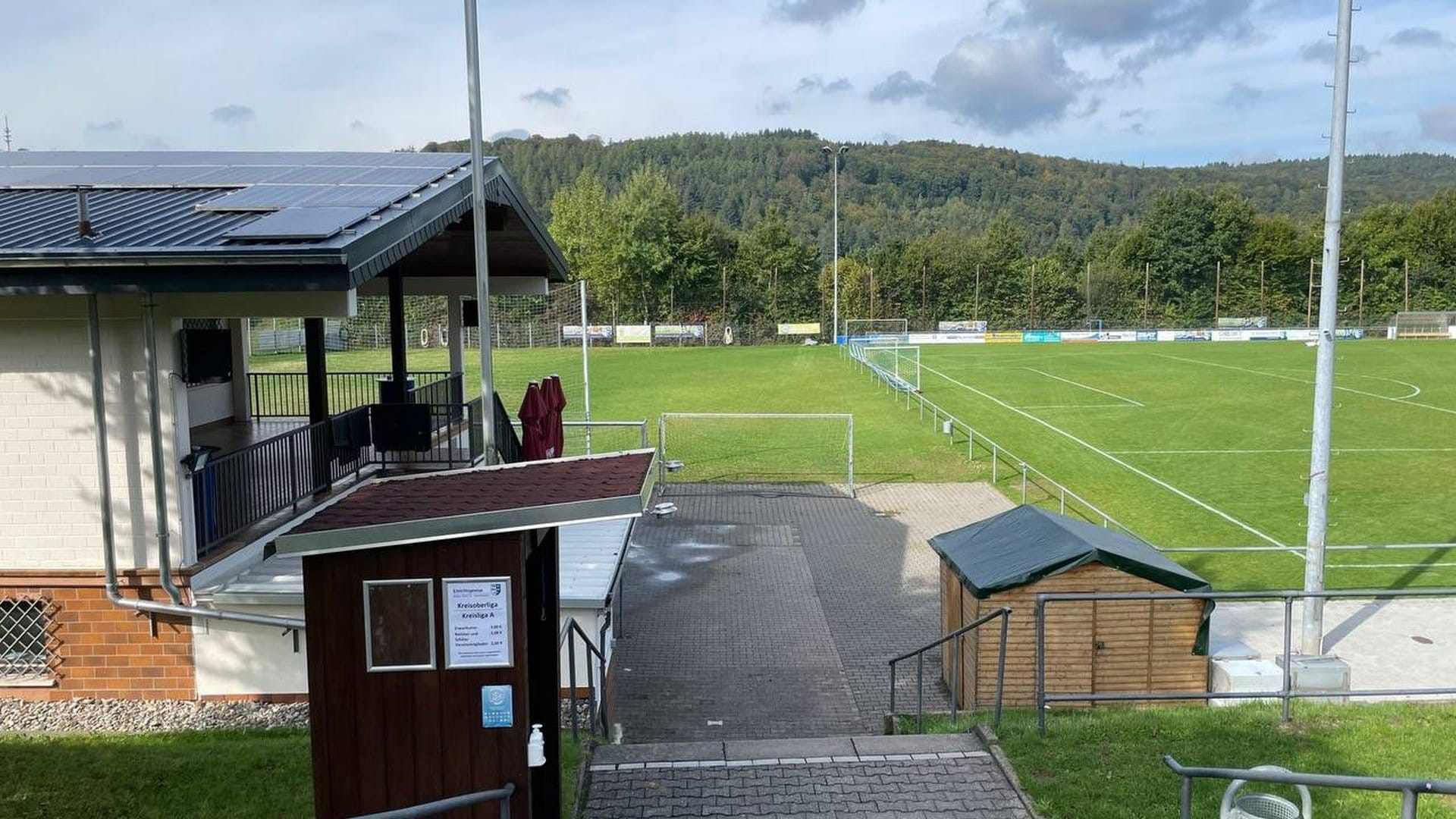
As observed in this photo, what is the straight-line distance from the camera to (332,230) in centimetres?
920

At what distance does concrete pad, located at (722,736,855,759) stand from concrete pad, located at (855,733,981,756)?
4.8 inches

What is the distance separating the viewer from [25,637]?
407 inches

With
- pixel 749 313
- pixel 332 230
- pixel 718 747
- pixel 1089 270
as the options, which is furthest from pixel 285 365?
pixel 1089 270

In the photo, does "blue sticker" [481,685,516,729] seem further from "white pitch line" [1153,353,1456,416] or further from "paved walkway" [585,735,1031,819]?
"white pitch line" [1153,353,1456,416]

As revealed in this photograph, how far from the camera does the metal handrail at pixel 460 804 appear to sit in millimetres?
4345

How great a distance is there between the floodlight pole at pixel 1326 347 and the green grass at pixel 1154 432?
422cm

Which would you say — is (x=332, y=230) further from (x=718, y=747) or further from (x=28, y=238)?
(x=718, y=747)

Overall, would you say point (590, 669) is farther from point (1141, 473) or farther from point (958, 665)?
point (1141, 473)

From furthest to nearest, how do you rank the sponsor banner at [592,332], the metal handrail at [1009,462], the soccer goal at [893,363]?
the sponsor banner at [592,332], the soccer goal at [893,363], the metal handrail at [1009,462]

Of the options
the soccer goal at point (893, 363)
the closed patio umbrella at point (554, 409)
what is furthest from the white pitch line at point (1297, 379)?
the closed patio umbrella at point (554, 409)

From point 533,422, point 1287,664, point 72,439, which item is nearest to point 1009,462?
point 533,422

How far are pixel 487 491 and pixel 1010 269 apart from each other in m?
98.7

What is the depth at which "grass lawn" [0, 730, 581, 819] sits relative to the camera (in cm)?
688

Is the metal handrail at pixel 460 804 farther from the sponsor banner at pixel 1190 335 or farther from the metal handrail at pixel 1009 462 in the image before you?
the sponsor banner at pixel 1190 335
